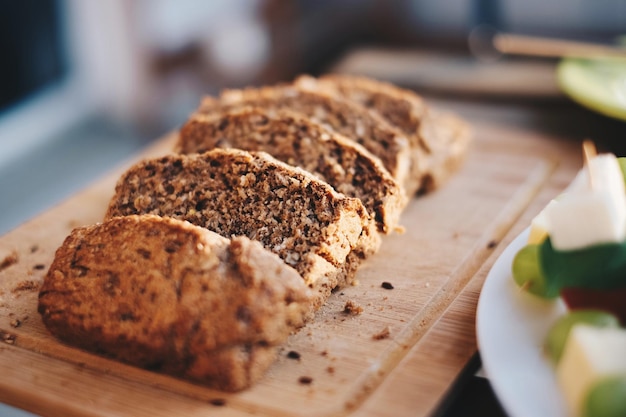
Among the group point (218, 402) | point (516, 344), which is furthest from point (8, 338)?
point (516, 344)

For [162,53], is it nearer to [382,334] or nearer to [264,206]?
[264,206]

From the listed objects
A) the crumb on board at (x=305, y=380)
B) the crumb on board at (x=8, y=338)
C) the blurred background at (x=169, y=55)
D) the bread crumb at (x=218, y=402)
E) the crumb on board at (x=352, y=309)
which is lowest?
the crumb on board at (x=8, y=338)

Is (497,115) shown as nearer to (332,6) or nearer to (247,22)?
(332,6)

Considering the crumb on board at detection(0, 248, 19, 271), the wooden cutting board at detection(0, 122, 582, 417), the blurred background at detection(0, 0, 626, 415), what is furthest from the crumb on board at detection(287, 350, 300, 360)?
the blurred background at detection(0, 0, 626, 415)

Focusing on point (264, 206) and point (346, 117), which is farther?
point (346, 117)

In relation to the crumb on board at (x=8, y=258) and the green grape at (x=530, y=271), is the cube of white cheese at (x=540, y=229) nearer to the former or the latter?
the green grape at (x=530, y=271)

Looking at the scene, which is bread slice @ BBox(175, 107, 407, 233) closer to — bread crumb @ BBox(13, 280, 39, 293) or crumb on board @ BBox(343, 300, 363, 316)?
crumb on board @ BBox(343, 300, 363, 316)

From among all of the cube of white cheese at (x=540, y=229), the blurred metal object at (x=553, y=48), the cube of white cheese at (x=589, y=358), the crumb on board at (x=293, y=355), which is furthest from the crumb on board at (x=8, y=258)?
the blurred metal object at (x=553, y=48)
